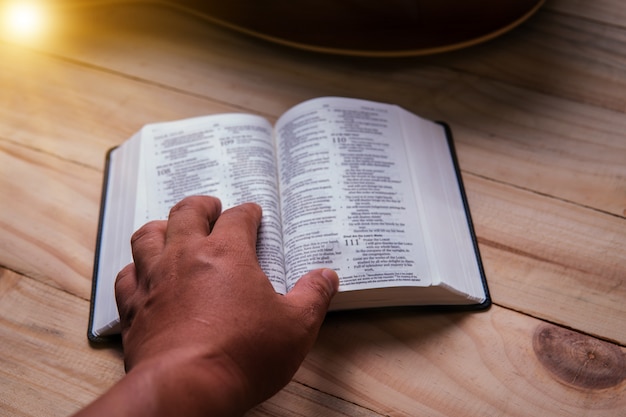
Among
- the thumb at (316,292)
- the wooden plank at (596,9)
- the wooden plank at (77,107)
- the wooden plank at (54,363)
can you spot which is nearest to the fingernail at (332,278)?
the thumb at (316,292)

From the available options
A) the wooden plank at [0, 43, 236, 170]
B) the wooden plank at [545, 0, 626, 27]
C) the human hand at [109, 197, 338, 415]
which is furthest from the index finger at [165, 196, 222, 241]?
the wooden plank at [545, 0, 626, 27]

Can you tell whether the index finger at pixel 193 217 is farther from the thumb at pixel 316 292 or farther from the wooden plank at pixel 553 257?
the wooden plank at pixel 553 257

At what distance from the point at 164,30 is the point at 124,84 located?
139mm

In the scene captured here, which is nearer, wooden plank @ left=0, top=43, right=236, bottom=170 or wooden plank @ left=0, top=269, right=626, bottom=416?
wooden plank @ left=0, top=269, right=626, bottom=416

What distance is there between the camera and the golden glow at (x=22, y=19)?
1.06m

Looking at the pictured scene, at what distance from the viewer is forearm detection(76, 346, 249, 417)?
1.61ft

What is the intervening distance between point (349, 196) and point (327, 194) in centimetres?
3

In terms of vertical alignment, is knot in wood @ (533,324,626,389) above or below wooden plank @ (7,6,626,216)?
below

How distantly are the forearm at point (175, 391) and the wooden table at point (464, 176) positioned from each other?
0.17 m

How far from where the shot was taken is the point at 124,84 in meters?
0.99

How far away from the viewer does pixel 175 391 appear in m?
→ 0.51

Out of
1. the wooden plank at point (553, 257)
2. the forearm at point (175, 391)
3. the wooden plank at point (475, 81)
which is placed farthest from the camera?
the wooden plank at point (475, 81)

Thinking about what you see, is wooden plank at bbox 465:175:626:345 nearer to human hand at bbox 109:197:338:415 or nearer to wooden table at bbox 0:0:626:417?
wooden table at bbox 0:0:626:417

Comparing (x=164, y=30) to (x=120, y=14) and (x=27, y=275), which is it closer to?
(x=120, y=14)
